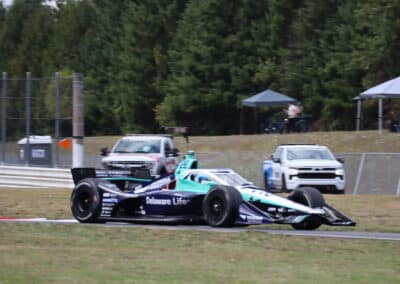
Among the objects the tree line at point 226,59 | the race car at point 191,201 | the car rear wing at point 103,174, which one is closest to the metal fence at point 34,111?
the car rear wing at point 103,174

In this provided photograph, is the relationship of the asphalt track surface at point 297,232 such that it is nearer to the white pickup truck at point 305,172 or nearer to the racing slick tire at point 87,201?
the racing slick tire at point 87,201

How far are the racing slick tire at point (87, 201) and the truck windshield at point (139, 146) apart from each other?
1421cm

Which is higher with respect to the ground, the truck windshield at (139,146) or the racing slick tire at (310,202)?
the truck windshield at (139,146)

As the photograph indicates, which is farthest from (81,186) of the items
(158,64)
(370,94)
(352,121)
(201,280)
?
(158,64)

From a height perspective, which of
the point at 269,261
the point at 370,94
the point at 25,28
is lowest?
the point at 269,261

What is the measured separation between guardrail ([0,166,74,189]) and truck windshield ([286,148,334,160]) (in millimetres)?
6373

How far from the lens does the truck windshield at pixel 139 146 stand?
112 feet

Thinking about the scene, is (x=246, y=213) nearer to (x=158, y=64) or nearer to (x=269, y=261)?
(x=269, y=261)

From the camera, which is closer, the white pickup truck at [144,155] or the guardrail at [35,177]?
the guardrail at [35,177]

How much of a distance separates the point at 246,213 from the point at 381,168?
1262cm

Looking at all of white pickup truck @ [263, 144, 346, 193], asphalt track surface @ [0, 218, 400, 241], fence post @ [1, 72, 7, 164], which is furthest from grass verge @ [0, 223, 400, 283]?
fence post @ [1, 72, 7, 164]

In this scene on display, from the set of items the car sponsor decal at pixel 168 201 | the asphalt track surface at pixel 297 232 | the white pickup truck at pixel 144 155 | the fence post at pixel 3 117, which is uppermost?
the fence post at pixel 3 117

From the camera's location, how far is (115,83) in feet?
221

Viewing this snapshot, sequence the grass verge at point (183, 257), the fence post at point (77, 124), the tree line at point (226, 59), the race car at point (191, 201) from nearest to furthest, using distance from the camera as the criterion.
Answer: the grass verge at point (183, 257)
the race car at point (191, 201)
the fence post at point (77, 124)
the tree line at point (226, 59)
